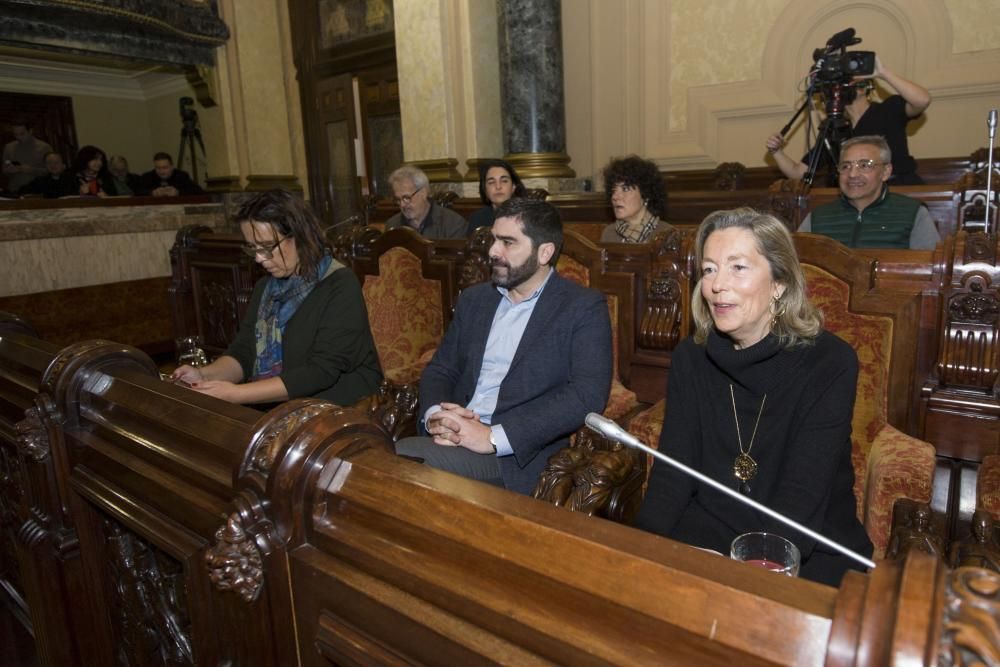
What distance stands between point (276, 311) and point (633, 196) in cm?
201

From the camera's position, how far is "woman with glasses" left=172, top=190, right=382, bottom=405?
2.39m

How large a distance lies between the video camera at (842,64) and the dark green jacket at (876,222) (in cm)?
128

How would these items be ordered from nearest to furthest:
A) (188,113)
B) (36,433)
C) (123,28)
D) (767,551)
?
(767,551) → (36,433) → (123,28) → (188,113)

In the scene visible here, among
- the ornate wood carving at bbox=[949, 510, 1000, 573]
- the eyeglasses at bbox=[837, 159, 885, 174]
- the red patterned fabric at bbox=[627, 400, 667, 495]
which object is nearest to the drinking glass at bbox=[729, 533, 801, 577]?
the ornate wood carving at bbox=[949, 510, 1000, 573]

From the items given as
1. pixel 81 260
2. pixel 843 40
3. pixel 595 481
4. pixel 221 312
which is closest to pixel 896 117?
pixel 843 40

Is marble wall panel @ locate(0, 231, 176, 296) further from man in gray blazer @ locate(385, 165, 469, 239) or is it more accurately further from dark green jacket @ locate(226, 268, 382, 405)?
dark green jacket @ locate(226, 268, 382, 405)

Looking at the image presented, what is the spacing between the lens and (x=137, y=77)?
37.2 feet

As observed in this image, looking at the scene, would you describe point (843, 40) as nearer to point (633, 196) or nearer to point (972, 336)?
point (633, 196)

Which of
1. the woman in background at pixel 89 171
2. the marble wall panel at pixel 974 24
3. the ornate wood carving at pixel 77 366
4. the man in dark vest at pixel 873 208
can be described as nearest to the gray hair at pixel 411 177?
the man in dark vest at pixel 873 208

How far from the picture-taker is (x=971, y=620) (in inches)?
21.2

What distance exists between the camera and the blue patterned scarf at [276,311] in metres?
2.53

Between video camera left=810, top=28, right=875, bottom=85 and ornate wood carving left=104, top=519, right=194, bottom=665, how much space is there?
4136mm

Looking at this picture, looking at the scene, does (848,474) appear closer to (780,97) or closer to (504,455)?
(504,455)

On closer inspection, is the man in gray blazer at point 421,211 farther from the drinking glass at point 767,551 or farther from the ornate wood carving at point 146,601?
the drinking glass at point 767,551
